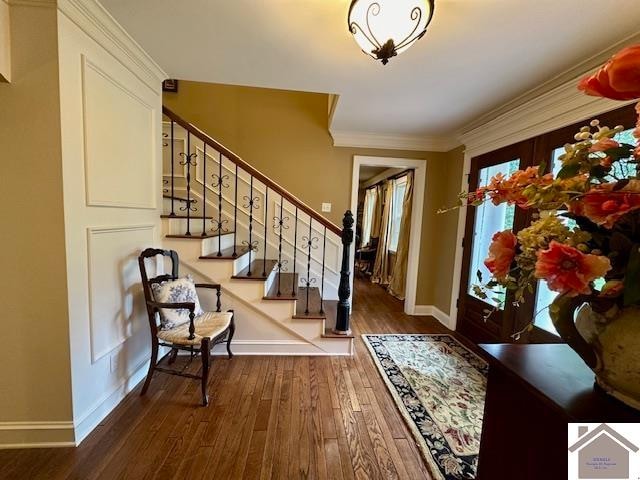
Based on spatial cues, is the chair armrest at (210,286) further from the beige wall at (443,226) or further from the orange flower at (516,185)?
the beige wall at (443,226)

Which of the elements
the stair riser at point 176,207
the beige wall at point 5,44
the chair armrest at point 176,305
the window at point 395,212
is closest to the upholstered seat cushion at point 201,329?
the chair armrest at point 176,305

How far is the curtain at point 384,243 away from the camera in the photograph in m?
5.27

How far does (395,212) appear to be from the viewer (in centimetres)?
513

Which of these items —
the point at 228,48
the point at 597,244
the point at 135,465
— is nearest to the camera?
the point at 597,244

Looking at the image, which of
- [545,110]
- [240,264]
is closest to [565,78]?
[545,110]

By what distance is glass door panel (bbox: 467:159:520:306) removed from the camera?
2.58 m

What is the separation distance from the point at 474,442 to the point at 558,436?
4.31 ft

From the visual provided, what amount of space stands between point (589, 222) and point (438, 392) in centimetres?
191

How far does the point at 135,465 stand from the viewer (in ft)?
4.64

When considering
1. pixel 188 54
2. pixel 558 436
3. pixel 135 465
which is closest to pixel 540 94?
pixel 558 436

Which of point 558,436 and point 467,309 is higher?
point 558,436

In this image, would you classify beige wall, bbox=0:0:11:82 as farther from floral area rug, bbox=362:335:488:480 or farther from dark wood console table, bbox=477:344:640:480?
floral area rug, bbox=362:335:488:480

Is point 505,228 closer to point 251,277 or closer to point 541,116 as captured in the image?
point 541,116

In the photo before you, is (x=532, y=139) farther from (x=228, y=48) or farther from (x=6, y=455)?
(x=6, y=455)
